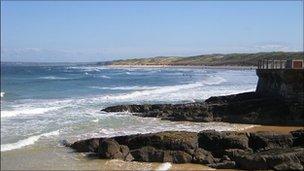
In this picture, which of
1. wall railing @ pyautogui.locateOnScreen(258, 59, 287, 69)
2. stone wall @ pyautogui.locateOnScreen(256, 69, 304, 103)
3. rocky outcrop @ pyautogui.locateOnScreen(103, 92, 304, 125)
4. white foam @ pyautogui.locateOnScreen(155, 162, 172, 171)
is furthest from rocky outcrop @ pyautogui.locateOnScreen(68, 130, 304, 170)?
wall railing @ pyautogui.locateOnScreen(258, 59, 287, 69)

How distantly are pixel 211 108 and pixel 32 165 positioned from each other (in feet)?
41.1

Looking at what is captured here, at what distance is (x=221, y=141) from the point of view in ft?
57.4

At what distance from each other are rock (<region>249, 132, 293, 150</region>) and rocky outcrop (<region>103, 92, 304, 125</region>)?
7.10 metres

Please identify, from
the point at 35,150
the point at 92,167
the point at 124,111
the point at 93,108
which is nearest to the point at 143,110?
the point at 124,111

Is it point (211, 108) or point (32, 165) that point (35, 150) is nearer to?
point (32, 165)

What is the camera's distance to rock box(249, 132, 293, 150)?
17.5 m

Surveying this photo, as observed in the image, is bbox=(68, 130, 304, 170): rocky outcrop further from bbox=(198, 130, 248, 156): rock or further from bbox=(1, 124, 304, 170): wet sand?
bbox=(1, 124, 304, 170): wet sand

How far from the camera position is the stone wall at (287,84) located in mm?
25859

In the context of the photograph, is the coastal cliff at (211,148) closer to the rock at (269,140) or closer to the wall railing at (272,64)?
the rock at (269,140)

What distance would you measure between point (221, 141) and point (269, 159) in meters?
2.38

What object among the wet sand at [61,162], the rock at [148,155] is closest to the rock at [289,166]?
the wet sand at [61,162]

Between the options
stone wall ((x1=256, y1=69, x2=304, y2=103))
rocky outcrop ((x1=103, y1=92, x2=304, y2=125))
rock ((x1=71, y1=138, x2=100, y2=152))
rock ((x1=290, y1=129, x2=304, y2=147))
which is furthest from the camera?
stone wall ((x1=256, y1=69, x2=304, y2=103))

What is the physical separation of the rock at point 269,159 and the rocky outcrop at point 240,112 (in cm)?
900

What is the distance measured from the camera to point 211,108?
2694cm
